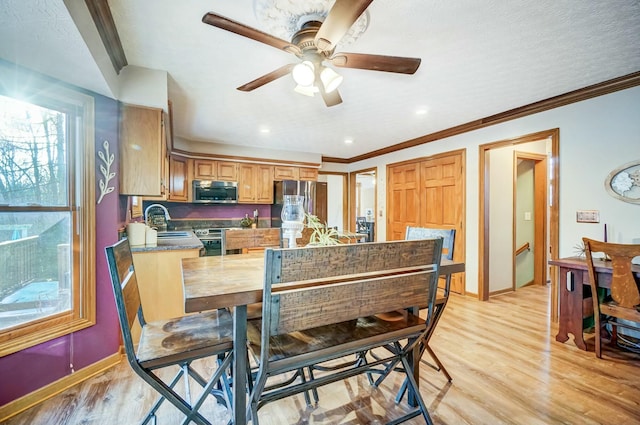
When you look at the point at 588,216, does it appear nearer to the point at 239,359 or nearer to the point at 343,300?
the point at 343,300

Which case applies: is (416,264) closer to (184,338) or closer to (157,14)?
(184,338)

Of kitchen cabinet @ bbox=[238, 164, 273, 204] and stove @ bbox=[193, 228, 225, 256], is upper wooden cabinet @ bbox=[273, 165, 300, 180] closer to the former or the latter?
kitchen cabinet @ bbox=[238, 164, 273, 204]

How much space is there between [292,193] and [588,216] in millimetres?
3859

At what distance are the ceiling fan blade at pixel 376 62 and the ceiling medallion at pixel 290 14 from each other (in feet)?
0.36

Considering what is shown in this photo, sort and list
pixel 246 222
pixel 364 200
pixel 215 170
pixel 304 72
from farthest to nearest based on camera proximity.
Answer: pixel 364 200 → pixel 246 222 → pixel 215 170 → pixel 304 72

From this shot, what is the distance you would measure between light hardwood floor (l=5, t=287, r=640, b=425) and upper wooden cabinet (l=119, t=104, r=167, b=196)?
1387 mm

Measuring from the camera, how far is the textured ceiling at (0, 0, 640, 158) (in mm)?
1557

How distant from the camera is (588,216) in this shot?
8.94ft

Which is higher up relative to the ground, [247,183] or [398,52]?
[398,52]

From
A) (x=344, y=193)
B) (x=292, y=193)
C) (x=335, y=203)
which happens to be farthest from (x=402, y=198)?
(x=335, y=203)

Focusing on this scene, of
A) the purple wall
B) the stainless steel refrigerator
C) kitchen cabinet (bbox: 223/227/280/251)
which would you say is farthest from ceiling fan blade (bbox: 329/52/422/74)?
the stainless steel refrigerator

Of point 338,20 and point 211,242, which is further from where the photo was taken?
point 211,242

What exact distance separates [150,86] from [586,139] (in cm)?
397

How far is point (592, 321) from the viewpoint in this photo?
105 inches
